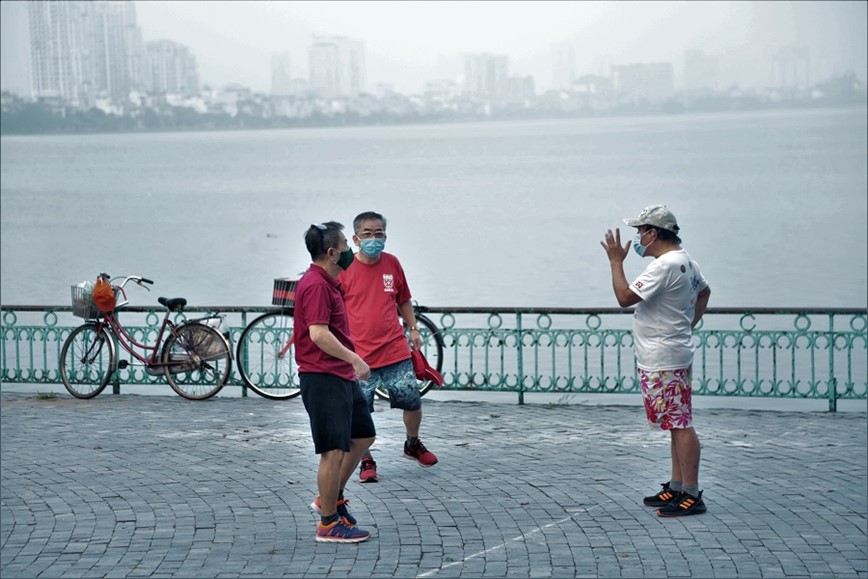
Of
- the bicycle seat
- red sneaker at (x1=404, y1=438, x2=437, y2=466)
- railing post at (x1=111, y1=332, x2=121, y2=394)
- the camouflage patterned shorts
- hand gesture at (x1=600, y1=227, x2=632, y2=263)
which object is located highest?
hand gesture at (x1=600, y1=227, x2=632, y2=263)

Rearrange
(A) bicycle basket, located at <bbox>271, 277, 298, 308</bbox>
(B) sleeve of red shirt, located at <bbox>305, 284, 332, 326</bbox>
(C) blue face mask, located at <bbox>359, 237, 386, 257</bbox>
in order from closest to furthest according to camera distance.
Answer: (B) sleeve of red shirt, located at <bbox>305, 284, 332, 326</bbox>, (C) blue face mask, located at <bbox>359, 237, 386, 257</bbox>, (A) bicycle basket, located at <bbox>271, 277, 298, 308</bbox>

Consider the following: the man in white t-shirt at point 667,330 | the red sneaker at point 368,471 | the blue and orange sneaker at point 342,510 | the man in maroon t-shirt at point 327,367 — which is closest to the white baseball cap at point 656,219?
the man in white t-shirt at point 667,330

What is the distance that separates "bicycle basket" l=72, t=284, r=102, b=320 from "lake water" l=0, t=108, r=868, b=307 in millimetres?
25645

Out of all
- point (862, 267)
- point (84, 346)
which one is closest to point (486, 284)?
point (862, 267)

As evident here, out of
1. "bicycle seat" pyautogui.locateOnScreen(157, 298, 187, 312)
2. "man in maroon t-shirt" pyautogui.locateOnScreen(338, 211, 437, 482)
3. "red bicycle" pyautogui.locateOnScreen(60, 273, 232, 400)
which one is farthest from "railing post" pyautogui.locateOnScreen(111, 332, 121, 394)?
"man in maroon t-shirt" pyautogui.locateOnScreen(338, 211, 437, 482)

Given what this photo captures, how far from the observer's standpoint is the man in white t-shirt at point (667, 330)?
25.9 feet

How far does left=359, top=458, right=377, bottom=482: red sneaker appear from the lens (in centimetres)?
906

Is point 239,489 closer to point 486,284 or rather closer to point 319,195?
point 486,284

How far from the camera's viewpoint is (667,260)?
311 inches

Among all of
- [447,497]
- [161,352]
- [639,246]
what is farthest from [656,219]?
[161,352]

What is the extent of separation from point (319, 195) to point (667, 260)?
94.9 meters

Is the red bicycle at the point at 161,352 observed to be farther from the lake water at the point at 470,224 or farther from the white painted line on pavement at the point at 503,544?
the lake water at the point at 470,224

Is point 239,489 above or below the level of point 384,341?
below

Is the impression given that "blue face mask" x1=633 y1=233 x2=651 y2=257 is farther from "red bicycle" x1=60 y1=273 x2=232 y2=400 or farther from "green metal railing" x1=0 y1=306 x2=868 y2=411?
"red bicycle" x1=60 y1=273 x2=232 y2=400
